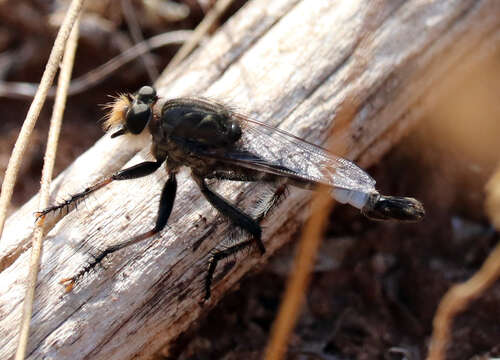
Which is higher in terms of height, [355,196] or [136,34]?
[136,34]

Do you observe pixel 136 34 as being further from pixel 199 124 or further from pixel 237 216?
pixel 237 216

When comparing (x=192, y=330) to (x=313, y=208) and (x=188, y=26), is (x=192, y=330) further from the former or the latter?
(x=188, y=26)

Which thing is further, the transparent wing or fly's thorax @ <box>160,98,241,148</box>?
fly's thorax @ <box>160,98,241,148</box>

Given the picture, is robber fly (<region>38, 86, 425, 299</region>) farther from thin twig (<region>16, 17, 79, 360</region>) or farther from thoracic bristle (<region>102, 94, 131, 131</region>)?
thin twig (<region>16, 17, 79, 360</region>)

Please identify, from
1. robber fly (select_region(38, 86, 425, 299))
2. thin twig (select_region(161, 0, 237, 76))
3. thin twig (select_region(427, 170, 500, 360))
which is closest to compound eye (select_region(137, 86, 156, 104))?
robber fly (select_region(38, 86, 425, 299))

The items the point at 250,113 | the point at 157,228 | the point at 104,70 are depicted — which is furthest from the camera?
the point at 104,70

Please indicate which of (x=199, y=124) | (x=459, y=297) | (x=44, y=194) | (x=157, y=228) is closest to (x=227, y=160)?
(x=199, y=124)

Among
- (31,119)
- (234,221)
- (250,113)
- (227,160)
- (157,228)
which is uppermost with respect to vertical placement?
(31,119)
